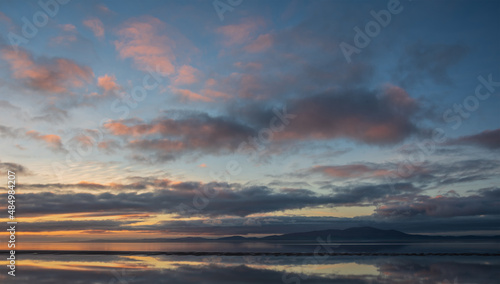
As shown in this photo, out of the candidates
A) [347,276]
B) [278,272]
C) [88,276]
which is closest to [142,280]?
[88,276]

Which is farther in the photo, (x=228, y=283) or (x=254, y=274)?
(x=254, y=274)

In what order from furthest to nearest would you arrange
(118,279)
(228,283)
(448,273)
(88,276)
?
(448,273)
(88,276)
(118,279)
(228,283)

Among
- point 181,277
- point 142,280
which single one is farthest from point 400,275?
point 142,280

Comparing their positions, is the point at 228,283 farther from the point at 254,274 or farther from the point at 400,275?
the point at 400,275

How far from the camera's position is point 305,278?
1146 inches

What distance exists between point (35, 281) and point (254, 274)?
55.1ft

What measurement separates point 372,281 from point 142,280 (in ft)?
55.9

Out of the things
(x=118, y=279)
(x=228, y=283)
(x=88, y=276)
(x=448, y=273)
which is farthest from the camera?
Answer: (x=448, y=273)

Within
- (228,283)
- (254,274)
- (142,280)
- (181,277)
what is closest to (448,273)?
(254,274)

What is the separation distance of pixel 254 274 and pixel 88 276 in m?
13.6

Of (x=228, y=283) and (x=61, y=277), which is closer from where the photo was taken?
(x=228, y=283)

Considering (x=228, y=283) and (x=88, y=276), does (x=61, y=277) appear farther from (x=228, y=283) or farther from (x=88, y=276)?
(x=228, y=283)

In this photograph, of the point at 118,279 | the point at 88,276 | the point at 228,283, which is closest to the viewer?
the point at 228,283

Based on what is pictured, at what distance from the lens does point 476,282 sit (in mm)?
27672
